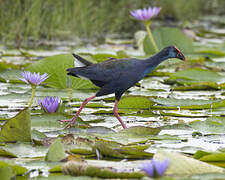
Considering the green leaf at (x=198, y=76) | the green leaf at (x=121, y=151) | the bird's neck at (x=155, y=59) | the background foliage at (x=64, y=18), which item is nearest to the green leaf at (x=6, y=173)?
the green leaf at (x=121, y=151)

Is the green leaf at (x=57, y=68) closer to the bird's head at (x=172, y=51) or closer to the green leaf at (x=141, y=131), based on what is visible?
the bird's head at (x=172, y=51)

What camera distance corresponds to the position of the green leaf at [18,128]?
2014 mm

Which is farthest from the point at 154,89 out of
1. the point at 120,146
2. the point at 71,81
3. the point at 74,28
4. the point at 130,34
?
the point at 130,34

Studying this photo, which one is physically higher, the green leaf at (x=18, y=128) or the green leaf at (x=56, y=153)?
the green leaf at (x=18, y=128)

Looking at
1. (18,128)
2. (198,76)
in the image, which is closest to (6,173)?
(18,128)

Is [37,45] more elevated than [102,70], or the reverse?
[37,45]

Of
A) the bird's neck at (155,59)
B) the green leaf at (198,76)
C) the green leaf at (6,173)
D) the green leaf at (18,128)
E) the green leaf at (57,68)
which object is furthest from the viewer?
the green leaf at (198,76)

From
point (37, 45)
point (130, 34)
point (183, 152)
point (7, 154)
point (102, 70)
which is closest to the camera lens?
point (7, 154)

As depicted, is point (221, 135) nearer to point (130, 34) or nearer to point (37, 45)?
point (37, 45)

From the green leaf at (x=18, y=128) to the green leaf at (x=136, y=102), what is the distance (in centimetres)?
99

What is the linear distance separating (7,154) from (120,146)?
0.50 m

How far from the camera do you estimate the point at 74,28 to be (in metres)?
6.73

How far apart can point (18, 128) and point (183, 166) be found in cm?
79

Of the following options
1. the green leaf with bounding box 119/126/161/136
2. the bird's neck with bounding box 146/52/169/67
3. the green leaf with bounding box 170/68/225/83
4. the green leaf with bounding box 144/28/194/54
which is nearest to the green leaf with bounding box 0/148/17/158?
the green leaf with bounding box 119/126/161/136
